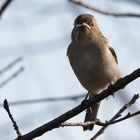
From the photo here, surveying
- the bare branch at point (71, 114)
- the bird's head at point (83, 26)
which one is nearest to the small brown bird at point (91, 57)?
the bird's head at point (83, 26)

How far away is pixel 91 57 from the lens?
13.0ft

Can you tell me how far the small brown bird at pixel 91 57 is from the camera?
12.7 ft

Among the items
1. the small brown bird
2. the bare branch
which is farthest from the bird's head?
the bare branch

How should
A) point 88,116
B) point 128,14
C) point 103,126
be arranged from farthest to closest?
point 88,116
point 128,14
point 103,126

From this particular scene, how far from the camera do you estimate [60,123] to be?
251cm

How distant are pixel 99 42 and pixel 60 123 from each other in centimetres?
180

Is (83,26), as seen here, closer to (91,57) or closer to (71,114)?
(91,57)

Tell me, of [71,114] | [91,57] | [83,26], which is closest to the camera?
[71,114]

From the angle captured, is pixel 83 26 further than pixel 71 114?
Yes

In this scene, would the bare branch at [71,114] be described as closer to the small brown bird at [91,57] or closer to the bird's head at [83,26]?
the small brown bird at [91,57]

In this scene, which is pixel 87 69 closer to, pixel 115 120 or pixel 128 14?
pixel 128 14

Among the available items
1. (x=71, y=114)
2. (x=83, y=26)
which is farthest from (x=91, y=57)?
(x=71, y=114)

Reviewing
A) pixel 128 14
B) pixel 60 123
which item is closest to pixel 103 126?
pixel 60 123

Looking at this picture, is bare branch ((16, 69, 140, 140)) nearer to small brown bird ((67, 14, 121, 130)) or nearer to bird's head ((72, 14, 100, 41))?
small brown bird ((67, 14, 121, 130))
